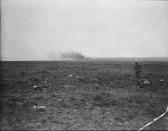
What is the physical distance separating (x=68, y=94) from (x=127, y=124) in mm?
8758

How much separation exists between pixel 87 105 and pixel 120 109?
8.52ft

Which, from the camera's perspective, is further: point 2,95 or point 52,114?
point 2,95

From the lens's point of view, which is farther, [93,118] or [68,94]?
[68,94]

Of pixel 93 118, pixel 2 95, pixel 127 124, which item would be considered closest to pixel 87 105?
pixel 93 118

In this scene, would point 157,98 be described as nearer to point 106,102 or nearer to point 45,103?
point 106,102

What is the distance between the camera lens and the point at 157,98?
18297 millimetres

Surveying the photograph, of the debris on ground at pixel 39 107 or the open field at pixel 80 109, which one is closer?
the open field at pixel 80 109

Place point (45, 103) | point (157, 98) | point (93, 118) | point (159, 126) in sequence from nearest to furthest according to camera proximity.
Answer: point (159, 126)
point (93, 118)
point (45, 103)
point (157, 98)

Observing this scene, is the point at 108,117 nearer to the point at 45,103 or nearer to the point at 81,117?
the point at 81,117

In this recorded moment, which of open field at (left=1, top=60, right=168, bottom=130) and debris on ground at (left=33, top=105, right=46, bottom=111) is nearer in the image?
open field at (left=1, top=60, right=168, bottom=130)

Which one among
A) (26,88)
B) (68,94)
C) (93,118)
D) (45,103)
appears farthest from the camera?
(26,88)

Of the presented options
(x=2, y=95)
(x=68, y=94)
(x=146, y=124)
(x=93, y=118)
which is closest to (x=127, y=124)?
(x=146, y=124)

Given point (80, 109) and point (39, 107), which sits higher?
point (39, 107)

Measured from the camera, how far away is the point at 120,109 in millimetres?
14969
